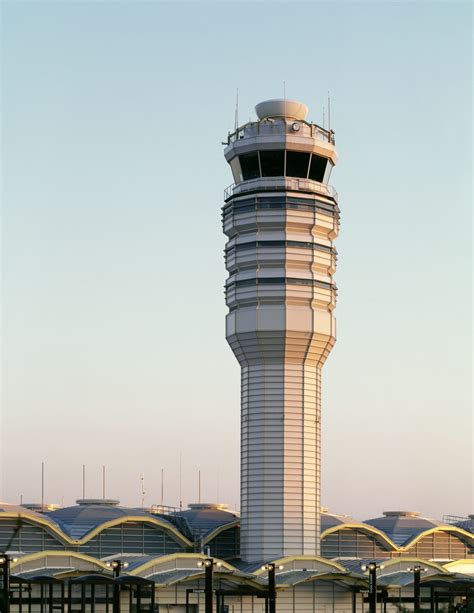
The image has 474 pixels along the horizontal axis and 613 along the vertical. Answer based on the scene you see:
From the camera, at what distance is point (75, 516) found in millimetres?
139125

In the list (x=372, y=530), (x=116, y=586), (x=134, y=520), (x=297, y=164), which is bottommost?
(x=116, y=586)

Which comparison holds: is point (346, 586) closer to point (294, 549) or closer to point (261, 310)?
point (294, 549)

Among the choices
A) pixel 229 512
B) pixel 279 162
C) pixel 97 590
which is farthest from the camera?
pixel 229 512

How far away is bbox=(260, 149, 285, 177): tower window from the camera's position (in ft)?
442

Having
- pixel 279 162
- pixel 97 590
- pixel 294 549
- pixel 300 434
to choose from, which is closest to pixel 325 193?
pixel 279 162

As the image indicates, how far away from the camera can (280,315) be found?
427ft

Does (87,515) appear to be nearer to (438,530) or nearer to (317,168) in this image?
(438,530)

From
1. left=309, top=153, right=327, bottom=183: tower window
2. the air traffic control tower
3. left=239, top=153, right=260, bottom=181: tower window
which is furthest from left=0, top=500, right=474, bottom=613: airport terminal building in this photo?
left=309, top=153, right=327, bottom=183: tower window

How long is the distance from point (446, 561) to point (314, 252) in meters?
39.5

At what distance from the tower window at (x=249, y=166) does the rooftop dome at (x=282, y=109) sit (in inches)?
180

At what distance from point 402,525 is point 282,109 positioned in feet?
164

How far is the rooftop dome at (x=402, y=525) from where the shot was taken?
152 metres

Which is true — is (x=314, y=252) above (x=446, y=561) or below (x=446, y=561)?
above

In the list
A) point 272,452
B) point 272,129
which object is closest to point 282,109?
point 272,129
